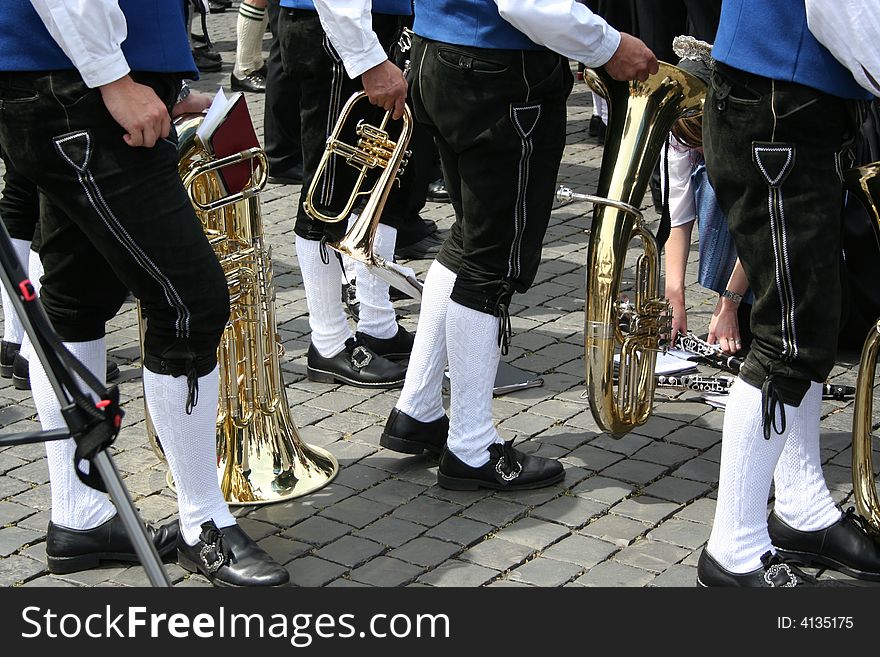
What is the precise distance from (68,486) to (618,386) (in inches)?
62.9

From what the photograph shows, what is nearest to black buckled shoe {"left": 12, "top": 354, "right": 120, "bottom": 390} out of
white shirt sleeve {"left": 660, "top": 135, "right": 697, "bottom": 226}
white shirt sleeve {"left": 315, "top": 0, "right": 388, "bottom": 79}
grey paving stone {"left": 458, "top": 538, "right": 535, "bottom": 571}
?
white shirt sleeve {"left": 315, "top": 0, "right": 388, "bottom": 79}

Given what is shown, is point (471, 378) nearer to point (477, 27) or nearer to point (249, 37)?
point (477, 27)

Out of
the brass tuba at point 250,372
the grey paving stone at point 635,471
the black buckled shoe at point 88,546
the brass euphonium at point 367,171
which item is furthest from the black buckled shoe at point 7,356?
the grey paving stone at point 635,471

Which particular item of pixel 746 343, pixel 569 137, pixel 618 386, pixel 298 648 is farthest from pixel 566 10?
pixel 569 137

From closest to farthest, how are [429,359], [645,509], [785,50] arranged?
1. [785,50]
2. [645,509]
3. [429,359]

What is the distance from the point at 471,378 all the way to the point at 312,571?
0.75m

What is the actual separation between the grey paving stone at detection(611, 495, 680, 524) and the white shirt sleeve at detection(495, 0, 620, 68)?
129cm

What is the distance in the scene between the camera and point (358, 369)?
4.67 m

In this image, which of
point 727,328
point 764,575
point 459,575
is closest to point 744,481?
point 764,575

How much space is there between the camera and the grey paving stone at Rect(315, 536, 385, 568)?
347 centimetres

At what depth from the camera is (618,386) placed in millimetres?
3818

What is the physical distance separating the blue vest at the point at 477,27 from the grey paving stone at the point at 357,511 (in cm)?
135

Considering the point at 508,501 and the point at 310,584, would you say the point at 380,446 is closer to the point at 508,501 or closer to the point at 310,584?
the point at 508,501

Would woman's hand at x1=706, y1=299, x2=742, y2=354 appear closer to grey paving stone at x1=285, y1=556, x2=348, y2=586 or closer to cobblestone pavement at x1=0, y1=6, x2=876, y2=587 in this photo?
cobblestone pavement at x1=0, y1=6, x2=876, y2=587
